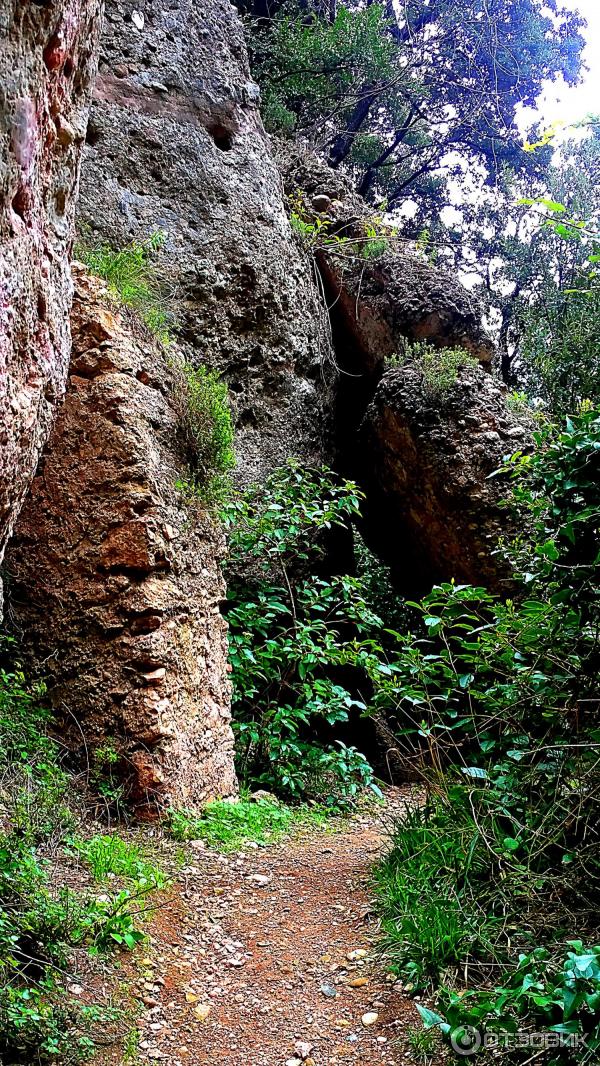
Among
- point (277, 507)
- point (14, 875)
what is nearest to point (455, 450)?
point (277, 507)

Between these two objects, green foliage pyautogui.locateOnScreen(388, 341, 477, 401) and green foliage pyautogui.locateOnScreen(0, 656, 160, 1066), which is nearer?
green foliage pyautogui.locateOnScreen(0, 656, 160, 1066)

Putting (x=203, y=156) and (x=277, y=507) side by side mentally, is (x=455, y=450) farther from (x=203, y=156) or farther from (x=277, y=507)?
(x=203, y=156)

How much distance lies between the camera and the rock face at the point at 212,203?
22.2ft

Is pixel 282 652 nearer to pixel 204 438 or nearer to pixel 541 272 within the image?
pixel 204 438

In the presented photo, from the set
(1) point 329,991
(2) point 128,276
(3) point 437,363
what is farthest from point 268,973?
(3) point 437,363

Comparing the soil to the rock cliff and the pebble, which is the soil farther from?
the rock cliff

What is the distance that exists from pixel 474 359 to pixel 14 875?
6987 millimetres

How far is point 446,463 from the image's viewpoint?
779 cm

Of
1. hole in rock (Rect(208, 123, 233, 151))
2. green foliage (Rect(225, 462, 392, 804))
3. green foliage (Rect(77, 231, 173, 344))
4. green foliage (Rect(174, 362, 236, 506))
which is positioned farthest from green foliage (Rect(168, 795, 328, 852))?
hole in rock (Rect(208, 123, 233, 151))

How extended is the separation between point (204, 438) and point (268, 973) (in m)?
3.30

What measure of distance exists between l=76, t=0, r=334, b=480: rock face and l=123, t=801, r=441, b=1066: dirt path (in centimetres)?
415

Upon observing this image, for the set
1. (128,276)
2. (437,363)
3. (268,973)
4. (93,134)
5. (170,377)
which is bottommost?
(268,973)

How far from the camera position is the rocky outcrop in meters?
7.66

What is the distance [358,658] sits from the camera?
4.78m
